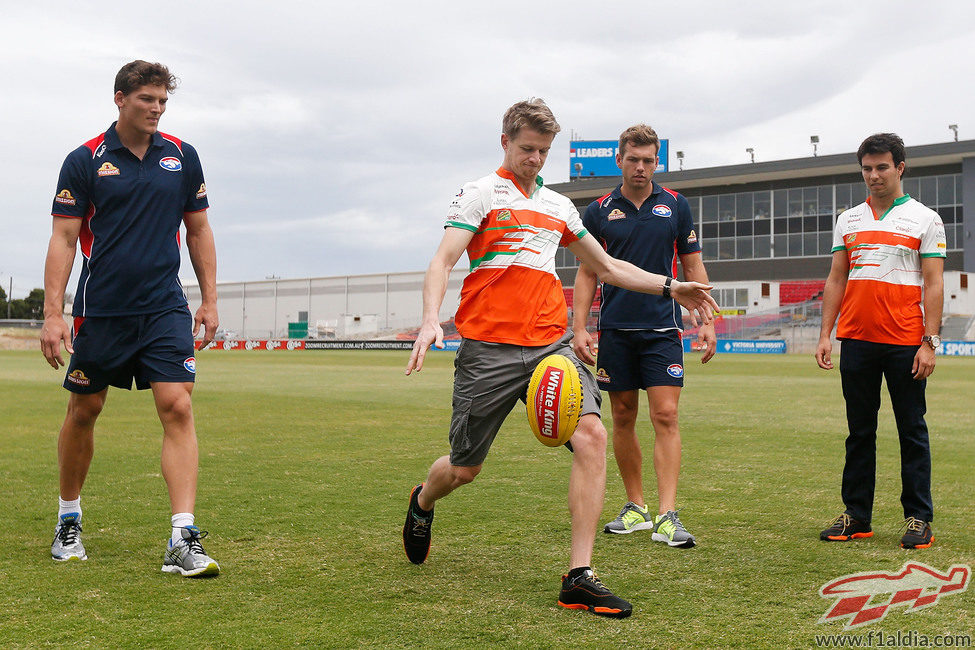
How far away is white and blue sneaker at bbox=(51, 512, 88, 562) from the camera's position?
4.68 meters

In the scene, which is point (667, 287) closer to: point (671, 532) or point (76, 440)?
point (671, 532)

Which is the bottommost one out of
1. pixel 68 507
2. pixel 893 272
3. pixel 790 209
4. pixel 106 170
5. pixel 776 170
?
pixel 68 507

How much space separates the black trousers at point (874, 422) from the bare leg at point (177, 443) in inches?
144

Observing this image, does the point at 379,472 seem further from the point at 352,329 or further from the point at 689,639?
the point at 352,329

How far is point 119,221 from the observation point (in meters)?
4.62

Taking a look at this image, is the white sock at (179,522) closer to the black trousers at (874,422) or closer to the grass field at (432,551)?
the grass field at (432,551)

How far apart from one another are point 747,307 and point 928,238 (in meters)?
56.0

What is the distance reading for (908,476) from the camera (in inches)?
211

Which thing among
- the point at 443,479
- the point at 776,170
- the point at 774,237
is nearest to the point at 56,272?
the point at 443,479

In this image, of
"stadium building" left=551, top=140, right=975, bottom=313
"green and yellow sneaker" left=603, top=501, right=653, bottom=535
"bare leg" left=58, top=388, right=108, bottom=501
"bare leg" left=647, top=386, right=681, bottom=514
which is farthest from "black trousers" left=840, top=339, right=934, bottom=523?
"stadium building" left=551, top=140, right=975, bottom=313

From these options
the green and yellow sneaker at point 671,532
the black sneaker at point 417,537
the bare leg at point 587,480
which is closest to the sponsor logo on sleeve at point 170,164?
the black sneaker at point 417,537

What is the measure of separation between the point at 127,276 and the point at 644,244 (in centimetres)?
300

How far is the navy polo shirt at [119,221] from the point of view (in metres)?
4.58

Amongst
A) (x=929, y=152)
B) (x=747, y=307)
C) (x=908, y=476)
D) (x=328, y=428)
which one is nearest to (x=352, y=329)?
(x=747, y=307)
